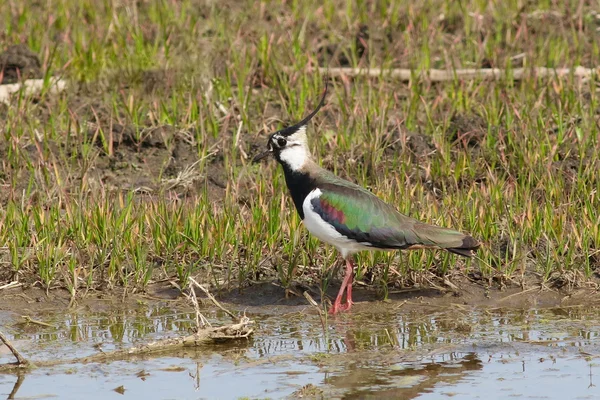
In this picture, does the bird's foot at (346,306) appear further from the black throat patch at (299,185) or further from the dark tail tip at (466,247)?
the dark tail tip at (466,247)

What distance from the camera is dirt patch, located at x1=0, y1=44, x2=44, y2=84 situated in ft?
31.4

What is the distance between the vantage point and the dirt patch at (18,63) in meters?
9.57

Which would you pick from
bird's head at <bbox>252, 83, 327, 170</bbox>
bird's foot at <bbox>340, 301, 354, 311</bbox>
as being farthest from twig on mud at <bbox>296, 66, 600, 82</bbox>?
bird's foot at <bbox>340, 301, 354, 311</bbox>

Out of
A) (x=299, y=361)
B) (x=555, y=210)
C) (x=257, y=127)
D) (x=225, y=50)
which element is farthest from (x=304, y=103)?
(x=299, y=361)

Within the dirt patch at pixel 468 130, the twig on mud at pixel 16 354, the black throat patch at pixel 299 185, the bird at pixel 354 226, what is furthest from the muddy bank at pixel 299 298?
the dirt patch at pixel 468 130

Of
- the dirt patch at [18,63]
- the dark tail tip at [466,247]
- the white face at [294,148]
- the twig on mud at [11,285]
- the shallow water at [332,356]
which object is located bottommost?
the shallow water at [332,356]

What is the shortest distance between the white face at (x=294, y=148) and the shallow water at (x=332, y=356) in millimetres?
932

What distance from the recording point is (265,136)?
9023 millimetres

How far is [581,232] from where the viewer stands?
7148 millimetres

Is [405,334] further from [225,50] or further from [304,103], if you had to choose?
[225,50]

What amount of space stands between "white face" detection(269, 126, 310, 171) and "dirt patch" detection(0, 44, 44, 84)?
329 centimetres

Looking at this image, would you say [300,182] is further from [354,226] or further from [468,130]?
[468,130]

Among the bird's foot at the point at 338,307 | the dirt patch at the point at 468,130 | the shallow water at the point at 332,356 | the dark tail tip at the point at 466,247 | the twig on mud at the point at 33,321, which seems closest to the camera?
the shallow water at the point at 332,356

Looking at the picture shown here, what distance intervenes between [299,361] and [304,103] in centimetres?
381
